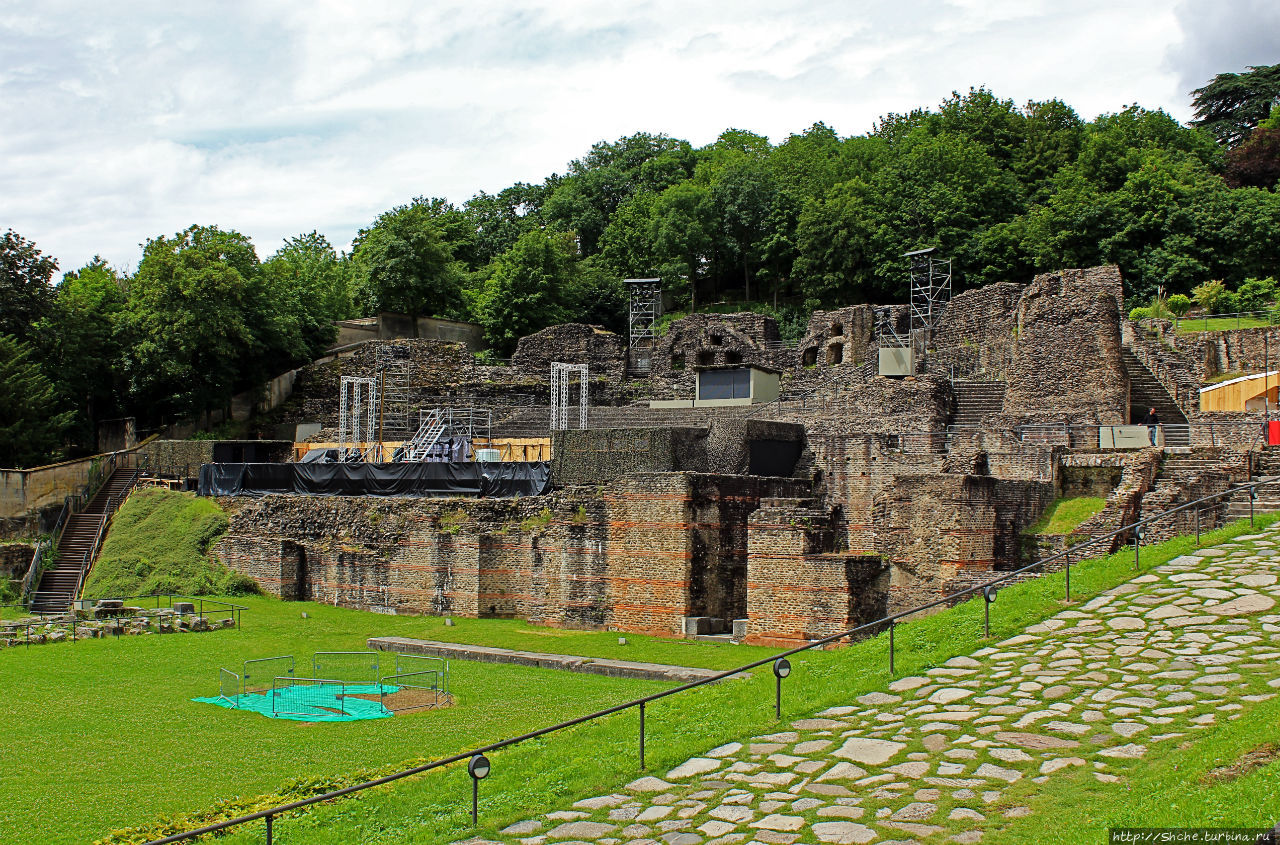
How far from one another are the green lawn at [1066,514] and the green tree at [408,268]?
35145mm

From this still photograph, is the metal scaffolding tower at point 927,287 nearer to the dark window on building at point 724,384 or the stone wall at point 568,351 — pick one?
the dark window on building at point 724,384

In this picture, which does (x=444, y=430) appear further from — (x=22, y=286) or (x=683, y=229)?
(x=683, y=229)

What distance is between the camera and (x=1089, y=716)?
8797 millimetres

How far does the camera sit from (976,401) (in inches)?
1272

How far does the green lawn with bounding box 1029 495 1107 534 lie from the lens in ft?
68.7

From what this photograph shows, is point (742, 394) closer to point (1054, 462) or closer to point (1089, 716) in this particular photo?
point (1054, 462)

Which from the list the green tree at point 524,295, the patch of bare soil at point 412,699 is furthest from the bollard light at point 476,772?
the green tree at point 524,295

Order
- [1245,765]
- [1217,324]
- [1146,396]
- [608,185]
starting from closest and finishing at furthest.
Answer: [1245,765]
[1146,396]
[1217,324]
[608,185]

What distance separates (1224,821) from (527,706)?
9.76 metres

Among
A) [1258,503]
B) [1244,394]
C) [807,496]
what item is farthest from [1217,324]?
[1258,503]

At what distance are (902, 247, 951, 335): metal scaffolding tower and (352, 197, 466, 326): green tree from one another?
22134 millimetres

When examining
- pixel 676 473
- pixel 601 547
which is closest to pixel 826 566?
pixel 676 473

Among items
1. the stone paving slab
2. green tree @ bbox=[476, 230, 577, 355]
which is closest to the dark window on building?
green tree @ bbox=[476, 230, 577, 355]

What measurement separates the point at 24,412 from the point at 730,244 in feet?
112
